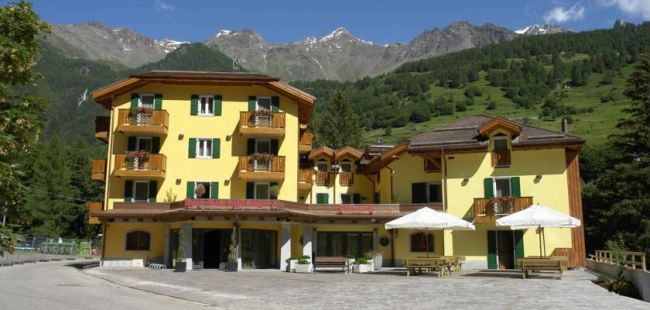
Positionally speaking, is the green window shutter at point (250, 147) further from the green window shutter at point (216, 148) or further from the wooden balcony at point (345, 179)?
the wooden balcony at point (345, 179)

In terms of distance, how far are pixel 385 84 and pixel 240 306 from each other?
480ft

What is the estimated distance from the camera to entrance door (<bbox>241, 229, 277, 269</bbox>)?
32.2 m

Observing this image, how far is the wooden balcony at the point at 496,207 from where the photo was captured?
31938 mm

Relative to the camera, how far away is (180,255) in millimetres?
30328

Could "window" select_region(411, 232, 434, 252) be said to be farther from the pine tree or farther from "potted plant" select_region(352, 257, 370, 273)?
the pine tree

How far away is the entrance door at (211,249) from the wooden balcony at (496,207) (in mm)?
14393

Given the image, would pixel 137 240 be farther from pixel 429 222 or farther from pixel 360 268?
pixel 429 222

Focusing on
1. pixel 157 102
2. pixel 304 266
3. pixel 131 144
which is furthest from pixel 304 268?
pixel 157 102

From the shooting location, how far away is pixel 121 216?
33.7 m

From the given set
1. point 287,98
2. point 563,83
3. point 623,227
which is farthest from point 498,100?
point 287,98

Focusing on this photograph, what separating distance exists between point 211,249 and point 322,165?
12969 mm

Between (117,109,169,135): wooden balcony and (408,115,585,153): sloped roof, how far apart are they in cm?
1500

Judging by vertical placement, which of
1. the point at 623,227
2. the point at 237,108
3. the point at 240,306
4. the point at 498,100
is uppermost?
the point at 498,100

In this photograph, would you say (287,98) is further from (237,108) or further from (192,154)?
(192,154)
